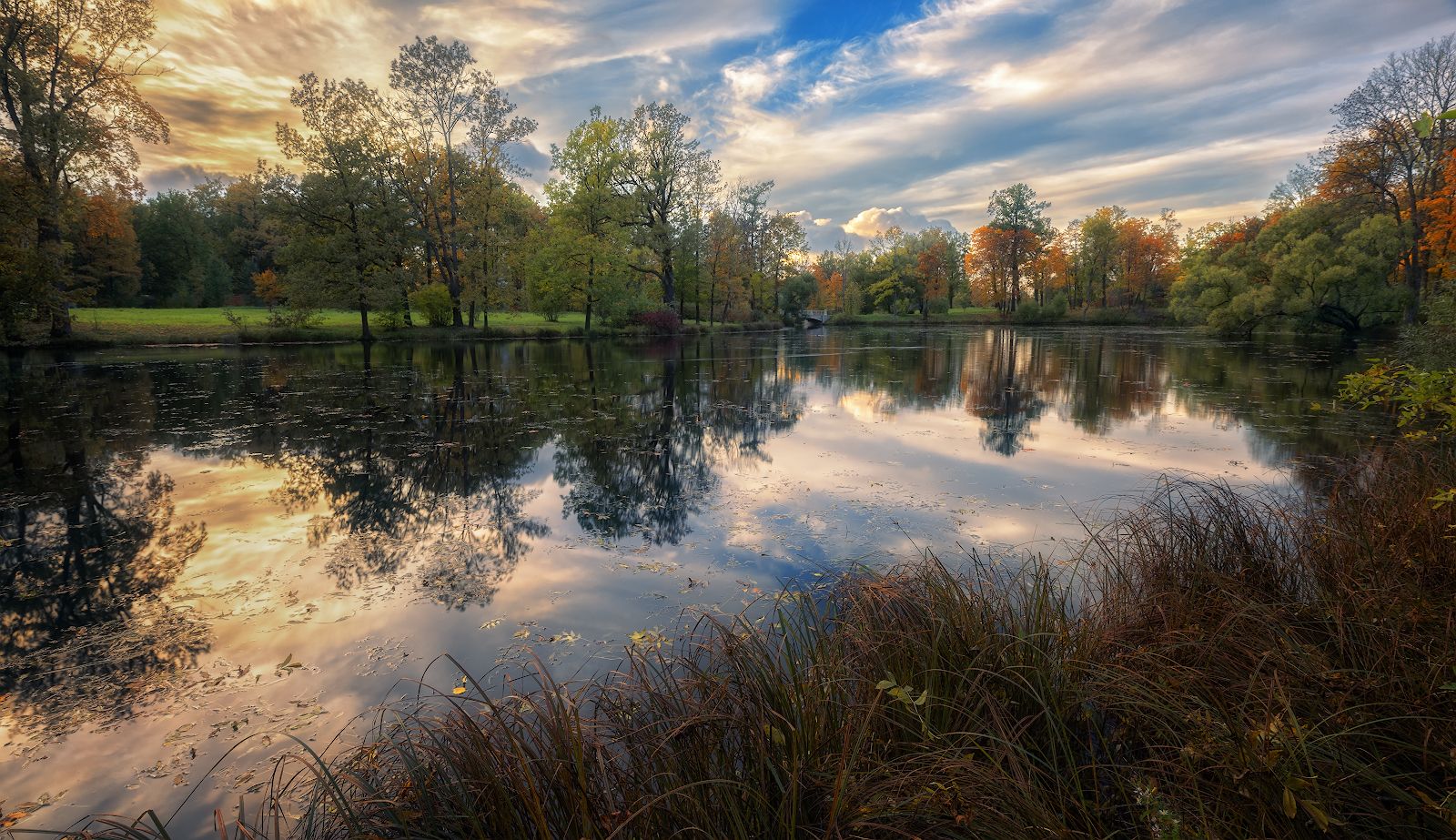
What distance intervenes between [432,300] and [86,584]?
110 feet

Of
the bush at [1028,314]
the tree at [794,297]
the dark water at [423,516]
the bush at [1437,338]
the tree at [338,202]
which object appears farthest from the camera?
the bush at [1028,314]

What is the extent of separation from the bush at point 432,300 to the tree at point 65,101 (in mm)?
12514

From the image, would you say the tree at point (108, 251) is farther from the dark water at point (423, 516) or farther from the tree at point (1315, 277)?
the tree at point (1315, 277)

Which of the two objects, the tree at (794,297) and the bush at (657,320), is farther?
the tree at (794,297)

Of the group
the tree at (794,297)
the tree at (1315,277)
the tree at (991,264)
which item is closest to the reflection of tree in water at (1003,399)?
the tree at (1315,277)

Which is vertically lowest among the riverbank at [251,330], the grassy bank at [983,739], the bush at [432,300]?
the grassy bank at [983,739]

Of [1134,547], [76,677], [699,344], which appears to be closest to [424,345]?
[699,344]

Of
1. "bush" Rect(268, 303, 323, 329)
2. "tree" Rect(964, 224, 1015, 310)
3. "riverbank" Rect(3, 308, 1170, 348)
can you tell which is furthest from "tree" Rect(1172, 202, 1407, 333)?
"bush" Rect(268, 303, 323, 329)

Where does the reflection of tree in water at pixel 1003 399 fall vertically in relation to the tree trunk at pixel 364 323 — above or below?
below

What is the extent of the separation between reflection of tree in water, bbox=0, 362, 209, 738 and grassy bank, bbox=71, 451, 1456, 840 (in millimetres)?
1737

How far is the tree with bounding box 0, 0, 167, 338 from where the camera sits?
23.0 m

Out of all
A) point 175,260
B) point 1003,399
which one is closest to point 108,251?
point 175,260

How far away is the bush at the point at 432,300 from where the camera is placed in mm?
35781

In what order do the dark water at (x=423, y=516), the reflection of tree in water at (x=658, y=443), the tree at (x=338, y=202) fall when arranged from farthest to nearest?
1. the tree at (x=338, y=202)
2. the reflection of tree in water at (x=658, y=443)
3. the dark water at (x=423, y=516)
